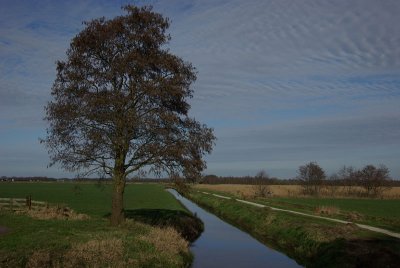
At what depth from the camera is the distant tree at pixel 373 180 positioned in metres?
90.4

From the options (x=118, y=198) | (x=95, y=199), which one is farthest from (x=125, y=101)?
(x=95, y=199)

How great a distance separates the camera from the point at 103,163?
27.2 metres

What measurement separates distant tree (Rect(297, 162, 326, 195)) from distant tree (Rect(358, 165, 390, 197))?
308 inches

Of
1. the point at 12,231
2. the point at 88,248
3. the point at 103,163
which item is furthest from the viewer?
the point at 103,163

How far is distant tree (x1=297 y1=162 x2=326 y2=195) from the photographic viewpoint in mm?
90438

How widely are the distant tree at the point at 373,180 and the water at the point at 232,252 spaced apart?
5811 cm

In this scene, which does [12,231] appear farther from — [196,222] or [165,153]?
[196,222]

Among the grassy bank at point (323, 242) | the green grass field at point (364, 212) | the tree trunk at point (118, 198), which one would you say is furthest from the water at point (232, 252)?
the green grass field at point (364, 212)

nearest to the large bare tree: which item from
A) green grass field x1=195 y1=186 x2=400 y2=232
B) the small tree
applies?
green grass field x1=195 y1=186 x2=400 y2=232

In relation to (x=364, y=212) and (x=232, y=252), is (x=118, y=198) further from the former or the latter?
(x=364, y=212)

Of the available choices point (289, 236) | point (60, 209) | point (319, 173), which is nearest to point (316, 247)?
point (289, 236)

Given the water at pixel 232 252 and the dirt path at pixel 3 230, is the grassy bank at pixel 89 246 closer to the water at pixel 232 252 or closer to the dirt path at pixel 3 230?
the dirt path at pixel 3 230

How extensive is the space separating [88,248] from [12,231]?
817 cm

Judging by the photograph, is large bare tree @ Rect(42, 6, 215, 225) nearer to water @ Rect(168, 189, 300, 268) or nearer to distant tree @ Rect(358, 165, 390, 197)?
water @ Rect(168, 189, 300, 268)
